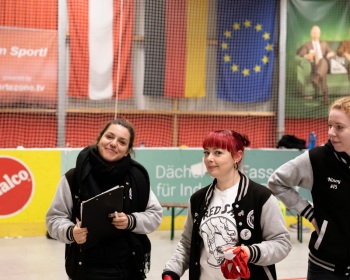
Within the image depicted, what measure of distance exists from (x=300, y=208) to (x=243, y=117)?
760 centimetres

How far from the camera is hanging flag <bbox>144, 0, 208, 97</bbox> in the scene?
973cm

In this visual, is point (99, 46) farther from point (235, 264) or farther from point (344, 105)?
point (235, 264)

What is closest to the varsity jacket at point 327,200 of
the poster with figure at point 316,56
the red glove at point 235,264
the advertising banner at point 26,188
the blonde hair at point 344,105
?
the blonde hair at point 344,105

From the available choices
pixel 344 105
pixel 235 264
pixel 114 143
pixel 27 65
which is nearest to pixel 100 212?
pixel 114 143

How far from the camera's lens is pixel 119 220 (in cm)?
293

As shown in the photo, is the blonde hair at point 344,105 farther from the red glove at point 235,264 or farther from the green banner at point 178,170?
the green banner at point 178,170

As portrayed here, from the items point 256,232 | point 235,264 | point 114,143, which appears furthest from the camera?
point 114,143

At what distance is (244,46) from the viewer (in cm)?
1024

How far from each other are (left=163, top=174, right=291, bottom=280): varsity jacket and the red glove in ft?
0.33

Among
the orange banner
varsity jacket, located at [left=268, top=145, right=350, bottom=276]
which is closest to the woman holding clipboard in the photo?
varsity jacket, located at [left=268, top=145, right=350, bottom=276]

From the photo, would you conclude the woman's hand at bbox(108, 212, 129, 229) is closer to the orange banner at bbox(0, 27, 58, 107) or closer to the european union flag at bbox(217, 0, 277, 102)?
the orange banner at bbox(0, 27, 58, 107)

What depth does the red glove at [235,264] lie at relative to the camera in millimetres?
2424

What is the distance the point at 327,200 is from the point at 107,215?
1.16 metres

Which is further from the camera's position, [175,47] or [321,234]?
[175,47]
